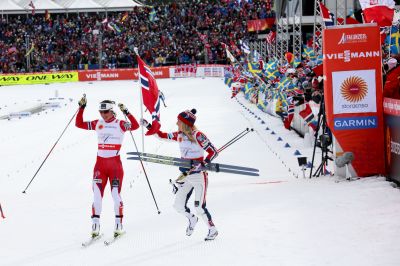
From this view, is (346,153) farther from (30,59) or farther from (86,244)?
(30,59)

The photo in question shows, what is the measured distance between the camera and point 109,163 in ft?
31.7

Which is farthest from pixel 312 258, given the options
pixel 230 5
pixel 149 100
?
pixel 230 5

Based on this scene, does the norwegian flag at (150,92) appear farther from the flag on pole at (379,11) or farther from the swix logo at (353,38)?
the flag on pole at (379,11)

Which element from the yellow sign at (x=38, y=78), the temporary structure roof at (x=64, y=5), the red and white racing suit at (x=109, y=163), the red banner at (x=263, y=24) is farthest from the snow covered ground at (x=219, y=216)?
the temporary structure roof at (x=64, y=5)

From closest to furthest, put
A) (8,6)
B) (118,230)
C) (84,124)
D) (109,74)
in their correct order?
(118,230), (84,124), (109,74), (8,6)

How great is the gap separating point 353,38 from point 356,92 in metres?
1.03

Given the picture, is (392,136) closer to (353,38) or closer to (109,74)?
(353,38)

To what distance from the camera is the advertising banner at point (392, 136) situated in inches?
474

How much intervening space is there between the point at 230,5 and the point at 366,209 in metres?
57.3

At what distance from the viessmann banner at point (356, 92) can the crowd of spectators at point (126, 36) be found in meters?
44.6

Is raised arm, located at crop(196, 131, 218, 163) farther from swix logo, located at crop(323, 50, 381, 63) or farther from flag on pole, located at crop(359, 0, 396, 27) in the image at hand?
flag on pole, located at crop(359, 0, 396, 27)

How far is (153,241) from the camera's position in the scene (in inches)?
367

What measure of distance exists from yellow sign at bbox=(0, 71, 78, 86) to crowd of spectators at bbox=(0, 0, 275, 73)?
323 cm

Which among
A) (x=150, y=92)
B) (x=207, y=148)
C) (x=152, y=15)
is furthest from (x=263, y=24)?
(x=207, y=148)
